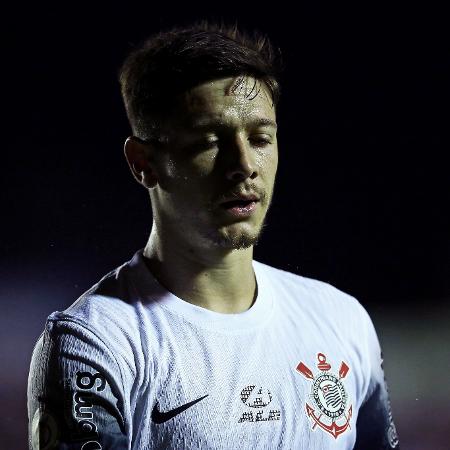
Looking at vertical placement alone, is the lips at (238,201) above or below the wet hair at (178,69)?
below

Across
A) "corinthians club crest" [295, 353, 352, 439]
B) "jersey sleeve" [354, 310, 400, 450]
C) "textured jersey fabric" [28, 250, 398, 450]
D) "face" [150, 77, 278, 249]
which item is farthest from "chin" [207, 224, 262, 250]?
"jersey sleeve" [354, 310, 400, 450]

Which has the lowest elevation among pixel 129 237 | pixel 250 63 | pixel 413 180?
pixel 129 237

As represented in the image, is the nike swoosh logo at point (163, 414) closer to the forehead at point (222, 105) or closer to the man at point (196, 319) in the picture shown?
the man at point (196, 319)

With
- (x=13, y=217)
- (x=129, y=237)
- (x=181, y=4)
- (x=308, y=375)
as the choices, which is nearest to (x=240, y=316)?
(x=308, y=375)

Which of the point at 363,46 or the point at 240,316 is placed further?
the point at 363,46

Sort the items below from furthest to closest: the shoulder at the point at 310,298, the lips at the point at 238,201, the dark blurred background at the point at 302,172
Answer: the dark blurred background at the point at 302,172 → the shoulder at the point at 310,298 → the lips at the point at 238,201

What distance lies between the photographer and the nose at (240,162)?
122cm

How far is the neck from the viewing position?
50.9 inches

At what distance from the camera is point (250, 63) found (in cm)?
131

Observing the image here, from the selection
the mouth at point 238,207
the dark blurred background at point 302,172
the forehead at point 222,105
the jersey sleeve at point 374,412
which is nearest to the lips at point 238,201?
the mouth at point 238,207

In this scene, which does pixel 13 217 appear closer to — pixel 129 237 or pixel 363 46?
pixel 129 237

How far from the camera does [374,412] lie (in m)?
1.46

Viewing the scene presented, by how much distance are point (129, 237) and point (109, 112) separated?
323 mm

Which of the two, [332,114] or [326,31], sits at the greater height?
[326,31]
